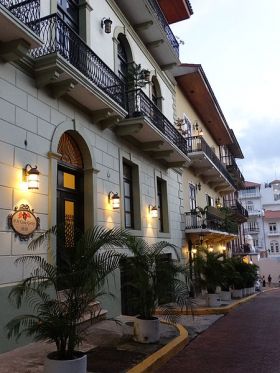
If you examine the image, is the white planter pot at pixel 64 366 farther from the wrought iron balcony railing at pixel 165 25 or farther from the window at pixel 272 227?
the window at pixel 272 227

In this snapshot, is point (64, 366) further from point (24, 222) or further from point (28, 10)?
point (28, 10)

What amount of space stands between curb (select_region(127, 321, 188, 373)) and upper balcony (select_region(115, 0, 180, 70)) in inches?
418

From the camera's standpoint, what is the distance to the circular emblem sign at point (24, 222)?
25.6 feet

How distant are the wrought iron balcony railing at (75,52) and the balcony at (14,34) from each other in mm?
639

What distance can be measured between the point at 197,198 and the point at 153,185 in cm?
789

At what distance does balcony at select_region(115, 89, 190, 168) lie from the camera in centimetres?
1291

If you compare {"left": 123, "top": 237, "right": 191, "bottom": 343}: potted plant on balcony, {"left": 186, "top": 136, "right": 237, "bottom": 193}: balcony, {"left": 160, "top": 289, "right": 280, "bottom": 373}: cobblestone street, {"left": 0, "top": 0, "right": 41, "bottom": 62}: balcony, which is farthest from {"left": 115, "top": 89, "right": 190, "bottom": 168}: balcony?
{"left": 160, "top": 289, "right": 280, "bottom": 373}: cobblestone street

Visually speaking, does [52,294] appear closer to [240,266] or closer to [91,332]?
[91,332]

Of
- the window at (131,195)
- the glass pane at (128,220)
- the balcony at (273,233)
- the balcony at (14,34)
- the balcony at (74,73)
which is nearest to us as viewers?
the balcony at (14,34)

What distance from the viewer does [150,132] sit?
45.2ft

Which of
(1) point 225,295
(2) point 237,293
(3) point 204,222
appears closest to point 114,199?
(3) point 204,222

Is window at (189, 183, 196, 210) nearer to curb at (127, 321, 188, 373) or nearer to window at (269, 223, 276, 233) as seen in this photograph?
curb at (127, 321, 188, 373)

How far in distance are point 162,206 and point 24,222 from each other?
964cm

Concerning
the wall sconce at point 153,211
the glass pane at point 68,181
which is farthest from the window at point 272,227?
the glass pane at point 68,181
